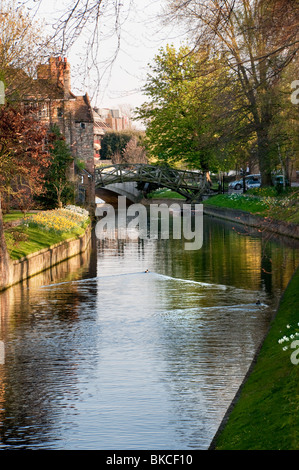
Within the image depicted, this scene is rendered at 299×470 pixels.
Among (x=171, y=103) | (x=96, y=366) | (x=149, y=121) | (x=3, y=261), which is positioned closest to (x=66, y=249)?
(x=3, y=261)

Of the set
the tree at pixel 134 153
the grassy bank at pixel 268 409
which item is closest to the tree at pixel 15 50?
the grassy bank at pixel 268 409

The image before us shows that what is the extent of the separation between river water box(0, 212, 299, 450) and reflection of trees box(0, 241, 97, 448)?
0.02 metres

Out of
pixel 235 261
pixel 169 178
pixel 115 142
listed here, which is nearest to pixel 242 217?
pixel 235 261

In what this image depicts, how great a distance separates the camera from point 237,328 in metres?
16.0

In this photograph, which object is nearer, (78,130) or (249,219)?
(249,219)

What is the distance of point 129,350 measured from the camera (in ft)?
46.7

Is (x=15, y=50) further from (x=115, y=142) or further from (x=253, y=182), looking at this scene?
(x=115, y=142)

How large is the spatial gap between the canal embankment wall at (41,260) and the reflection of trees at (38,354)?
346mm

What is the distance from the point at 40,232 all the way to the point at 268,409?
75.5ft

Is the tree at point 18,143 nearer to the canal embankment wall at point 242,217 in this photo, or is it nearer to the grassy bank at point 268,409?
the canal embankment wall at point 242,217

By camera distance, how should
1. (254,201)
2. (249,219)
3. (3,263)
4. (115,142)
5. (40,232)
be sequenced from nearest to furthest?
(3,263) → (40,232) → (249,219) → (254,201) → (115,142)

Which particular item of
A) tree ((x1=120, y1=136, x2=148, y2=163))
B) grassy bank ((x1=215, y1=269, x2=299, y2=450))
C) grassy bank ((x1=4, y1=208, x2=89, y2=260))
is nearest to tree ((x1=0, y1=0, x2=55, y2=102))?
grassy bank ((x1=4, y1=208, x2=89, y2=260))

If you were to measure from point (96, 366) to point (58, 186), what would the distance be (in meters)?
31.4

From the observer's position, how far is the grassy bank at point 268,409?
7.04m
